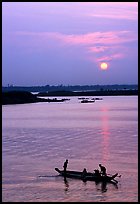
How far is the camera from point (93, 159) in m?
19.3

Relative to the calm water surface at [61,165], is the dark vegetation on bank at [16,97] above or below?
above

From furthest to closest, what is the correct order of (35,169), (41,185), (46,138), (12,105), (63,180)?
(12,105)
(46,138)
(35,169)
(63,180)
(41,185)

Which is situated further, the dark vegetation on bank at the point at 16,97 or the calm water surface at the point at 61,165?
the dark vegetation on bank at the point at 16,97

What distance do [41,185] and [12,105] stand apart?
7852 cm

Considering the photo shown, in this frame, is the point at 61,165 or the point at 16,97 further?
the point at 16,97

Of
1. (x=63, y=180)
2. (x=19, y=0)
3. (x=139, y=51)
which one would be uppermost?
(x=19, y=0)

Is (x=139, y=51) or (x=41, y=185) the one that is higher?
Result: (x=139, y=51)

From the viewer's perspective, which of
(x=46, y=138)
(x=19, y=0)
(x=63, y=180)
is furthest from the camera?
(x=46, y=138)

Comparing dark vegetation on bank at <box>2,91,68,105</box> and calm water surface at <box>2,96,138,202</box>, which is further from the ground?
dark vegetation on bank at <box>2,91,68,105</box>

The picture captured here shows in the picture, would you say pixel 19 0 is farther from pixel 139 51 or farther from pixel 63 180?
pixel 63 180

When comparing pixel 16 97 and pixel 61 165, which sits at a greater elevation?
pixel 16 97

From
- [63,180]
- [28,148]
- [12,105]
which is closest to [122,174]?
[63,180]

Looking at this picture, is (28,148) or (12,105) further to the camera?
(12,105)

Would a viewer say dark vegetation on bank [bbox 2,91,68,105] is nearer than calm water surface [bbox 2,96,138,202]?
No
